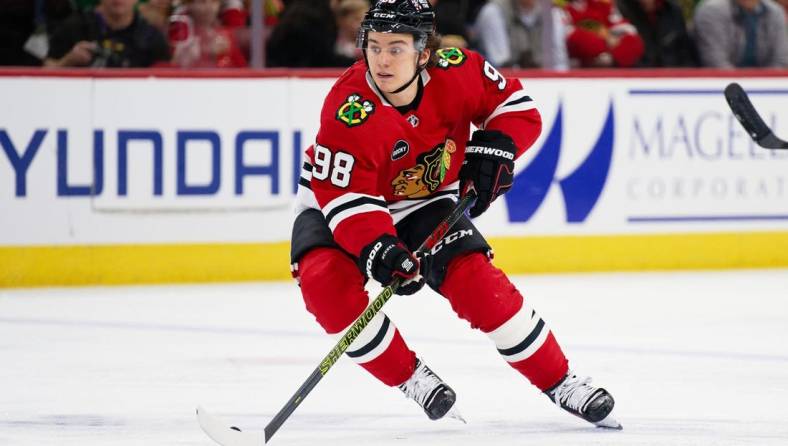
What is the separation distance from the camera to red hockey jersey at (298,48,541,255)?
323 centimetres

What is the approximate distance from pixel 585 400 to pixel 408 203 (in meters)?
0.62

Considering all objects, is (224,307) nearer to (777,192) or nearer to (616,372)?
(616,372)

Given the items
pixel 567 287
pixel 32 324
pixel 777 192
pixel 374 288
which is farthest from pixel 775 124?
pixel 32 324

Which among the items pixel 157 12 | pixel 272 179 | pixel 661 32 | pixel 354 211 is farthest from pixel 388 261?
pixel 661 32

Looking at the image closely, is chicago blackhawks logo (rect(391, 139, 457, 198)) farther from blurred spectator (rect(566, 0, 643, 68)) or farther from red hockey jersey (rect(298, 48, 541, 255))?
blurred spectator (rect(566, 0, 643, 68))

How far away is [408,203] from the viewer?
354 cm

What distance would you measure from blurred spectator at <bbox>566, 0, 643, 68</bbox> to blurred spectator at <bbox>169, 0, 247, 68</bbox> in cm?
Answer: 162

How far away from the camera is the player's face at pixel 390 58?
130 inches

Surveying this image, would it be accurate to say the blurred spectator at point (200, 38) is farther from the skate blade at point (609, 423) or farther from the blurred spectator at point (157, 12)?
the skate blade at point (609, 423)

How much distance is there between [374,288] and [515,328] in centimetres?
259

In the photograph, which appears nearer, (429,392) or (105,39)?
(429,392)

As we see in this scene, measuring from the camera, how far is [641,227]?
21.8 feet

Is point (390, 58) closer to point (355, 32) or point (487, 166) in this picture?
point (487, 166)

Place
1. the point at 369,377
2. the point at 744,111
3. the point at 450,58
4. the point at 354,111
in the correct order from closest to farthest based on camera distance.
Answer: the point at 354,111, the point at 450,58, the point at 744,111, the point at 369,377
